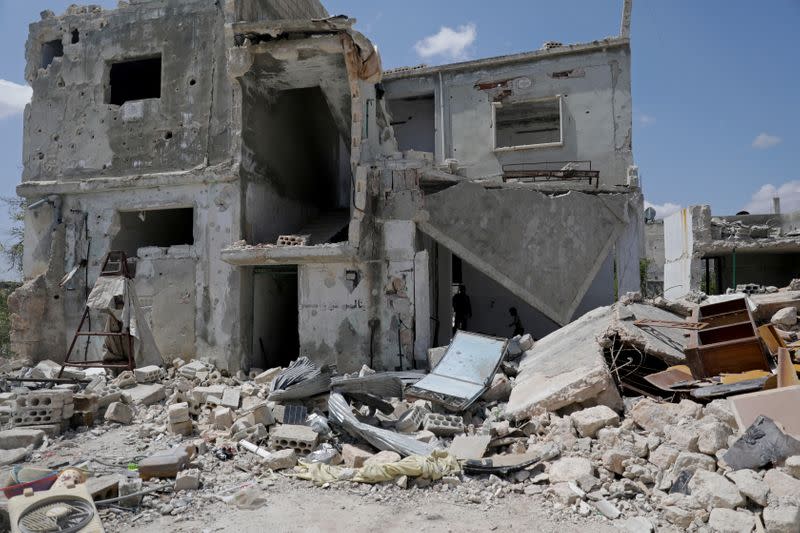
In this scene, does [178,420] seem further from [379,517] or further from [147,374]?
[379,517]

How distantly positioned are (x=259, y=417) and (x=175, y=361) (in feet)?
15.3

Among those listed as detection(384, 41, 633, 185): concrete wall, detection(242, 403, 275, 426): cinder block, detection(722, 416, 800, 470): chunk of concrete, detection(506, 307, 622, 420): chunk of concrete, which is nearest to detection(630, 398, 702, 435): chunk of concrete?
detection(506, 307, 622, 420): chunk of concrete

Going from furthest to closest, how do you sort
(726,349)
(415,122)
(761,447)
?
(415,122) → (726,349) → (761,447)

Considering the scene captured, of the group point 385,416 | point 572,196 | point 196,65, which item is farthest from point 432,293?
point 196,65

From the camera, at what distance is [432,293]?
464 inches

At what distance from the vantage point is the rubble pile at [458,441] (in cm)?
438

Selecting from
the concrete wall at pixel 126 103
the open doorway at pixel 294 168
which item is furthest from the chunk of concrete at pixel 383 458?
the concrete wall at pixel 126 103

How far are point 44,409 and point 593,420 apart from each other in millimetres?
6538

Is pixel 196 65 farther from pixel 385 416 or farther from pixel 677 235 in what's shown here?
pixel 677 235

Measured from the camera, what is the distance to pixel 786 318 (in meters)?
7.40

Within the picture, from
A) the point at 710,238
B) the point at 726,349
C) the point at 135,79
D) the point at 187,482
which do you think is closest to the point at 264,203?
the point at 135,79

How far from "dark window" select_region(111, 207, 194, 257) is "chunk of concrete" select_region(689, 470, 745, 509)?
11.0 meters

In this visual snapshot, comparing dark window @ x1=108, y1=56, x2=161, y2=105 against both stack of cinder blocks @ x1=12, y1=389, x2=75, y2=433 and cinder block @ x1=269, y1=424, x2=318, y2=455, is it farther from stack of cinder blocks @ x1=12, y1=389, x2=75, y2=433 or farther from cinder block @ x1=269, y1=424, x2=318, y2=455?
cinder block @ x1=269, y1=424, x2=318, y2=455

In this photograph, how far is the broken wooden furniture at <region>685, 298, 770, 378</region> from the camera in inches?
247
